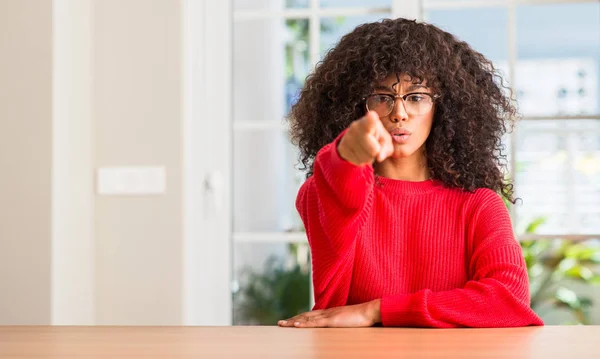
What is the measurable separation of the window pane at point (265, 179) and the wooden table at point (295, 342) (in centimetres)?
295

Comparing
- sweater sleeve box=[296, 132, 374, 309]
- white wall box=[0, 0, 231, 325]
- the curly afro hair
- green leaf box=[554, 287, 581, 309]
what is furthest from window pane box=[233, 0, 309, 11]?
green leaf box=[554, 287, 581, 309]

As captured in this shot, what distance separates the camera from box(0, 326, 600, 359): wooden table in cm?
106

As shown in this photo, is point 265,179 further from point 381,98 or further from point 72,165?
point 381,98

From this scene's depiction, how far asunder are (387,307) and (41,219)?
5.28 ft

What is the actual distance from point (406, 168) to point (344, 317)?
42cm

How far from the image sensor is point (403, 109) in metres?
1.61

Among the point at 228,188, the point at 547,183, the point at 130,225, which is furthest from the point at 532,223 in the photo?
the point at 130,225

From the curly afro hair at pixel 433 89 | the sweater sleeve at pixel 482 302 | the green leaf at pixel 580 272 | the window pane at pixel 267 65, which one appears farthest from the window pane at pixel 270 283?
the sweater sleeve at pixel 482 302

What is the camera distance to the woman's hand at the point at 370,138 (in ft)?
3.86

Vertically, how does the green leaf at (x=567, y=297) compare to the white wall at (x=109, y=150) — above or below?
below

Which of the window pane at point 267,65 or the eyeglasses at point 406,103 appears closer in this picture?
the eyeglasses at point 406,103

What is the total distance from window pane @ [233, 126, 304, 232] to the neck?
8.21 ft

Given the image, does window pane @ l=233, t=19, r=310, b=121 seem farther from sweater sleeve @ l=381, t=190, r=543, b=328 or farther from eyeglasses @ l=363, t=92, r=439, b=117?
sweater sleeve @ l=381, t=190, r=543, b=328

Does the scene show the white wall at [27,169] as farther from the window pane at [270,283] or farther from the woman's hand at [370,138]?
the woman's hand at [370,138]
